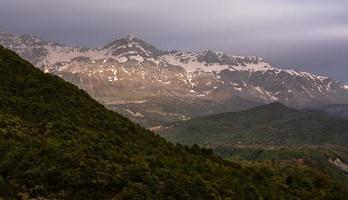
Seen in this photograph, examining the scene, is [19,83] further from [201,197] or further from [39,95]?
[201,197]

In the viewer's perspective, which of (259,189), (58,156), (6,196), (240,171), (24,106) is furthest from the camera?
(240,171)

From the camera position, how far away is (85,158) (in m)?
88.4

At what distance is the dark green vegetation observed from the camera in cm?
8144

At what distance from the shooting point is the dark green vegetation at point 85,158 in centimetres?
8144

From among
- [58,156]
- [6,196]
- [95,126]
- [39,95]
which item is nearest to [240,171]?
[95,126]

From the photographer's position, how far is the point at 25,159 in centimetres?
8450

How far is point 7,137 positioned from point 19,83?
98.9 feet

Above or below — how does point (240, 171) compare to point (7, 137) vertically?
below

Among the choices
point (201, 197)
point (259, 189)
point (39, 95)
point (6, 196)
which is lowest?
point (259, 189)

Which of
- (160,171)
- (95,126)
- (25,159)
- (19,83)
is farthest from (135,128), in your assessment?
(25,159)

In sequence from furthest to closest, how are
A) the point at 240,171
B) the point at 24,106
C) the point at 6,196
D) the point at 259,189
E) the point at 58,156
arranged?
the point at 240,171 → the point at 259,189 → the point at 24,106 → the point at 58,156 → the point at 6,196

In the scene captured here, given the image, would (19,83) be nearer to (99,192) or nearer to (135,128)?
(135,128)

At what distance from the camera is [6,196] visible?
74500 millimetres

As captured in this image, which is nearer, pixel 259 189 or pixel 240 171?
pixel 259 189
